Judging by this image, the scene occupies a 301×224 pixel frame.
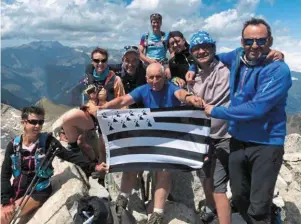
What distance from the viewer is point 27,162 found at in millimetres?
8844

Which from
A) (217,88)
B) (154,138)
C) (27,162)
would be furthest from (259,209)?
(27,162)

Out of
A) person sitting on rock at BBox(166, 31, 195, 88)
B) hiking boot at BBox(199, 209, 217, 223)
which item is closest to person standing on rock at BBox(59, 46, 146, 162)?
person sitting on rock at BBox(166, 31, 195, 88)

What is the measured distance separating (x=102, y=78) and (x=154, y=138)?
2805mm

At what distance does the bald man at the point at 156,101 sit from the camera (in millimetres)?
8062

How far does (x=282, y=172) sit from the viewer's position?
14.4m

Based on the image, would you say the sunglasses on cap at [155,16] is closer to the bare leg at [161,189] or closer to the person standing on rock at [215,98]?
the person standing on rock at [215,98]

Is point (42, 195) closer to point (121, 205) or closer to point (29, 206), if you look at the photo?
point (29, 206)

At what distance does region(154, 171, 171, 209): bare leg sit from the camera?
26.8 ft

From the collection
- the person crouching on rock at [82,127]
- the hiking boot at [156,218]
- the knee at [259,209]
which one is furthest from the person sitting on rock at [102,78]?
the knee at [259,209]

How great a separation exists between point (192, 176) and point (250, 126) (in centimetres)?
400

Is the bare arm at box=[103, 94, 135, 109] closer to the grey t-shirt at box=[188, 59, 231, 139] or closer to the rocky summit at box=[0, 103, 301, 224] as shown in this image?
the grey t-shirt at box=[188, 59, 231, 139]

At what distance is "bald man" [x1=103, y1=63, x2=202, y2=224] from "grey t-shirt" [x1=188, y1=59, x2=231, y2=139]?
0.39 m

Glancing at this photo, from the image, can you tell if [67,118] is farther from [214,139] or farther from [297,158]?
[297,158]

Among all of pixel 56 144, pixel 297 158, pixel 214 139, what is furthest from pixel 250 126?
pixel 297 158
